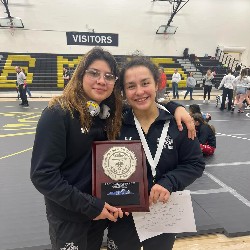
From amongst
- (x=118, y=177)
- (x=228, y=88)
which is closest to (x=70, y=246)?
(x=118, y=177)

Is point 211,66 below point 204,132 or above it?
above

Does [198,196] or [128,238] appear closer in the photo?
[128,238]

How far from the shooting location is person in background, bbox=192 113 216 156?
4.82 m

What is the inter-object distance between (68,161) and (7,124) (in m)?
6.79

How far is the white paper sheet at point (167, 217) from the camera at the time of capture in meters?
1.51

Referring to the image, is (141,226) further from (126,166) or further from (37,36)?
(37,36)

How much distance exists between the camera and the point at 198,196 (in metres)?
3.44

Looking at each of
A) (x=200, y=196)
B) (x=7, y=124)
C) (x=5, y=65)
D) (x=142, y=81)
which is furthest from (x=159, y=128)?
(x=5, y=65)

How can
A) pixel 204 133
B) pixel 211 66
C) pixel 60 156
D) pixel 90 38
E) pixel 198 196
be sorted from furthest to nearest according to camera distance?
1. pixel 211 66
2. pixel 90 38
3. pixel 204 133
4. pixel 198 196
5. pixel 60 156

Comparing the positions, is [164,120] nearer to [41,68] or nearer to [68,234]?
[68,234]

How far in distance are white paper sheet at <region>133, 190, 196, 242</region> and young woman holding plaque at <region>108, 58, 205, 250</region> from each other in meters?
0.06

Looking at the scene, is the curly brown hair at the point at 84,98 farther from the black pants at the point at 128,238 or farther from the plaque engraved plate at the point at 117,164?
the black pants at the point at 128,238

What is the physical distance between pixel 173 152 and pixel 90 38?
16.5 meters

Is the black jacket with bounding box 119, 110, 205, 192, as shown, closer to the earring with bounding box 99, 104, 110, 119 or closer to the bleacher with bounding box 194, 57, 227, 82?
the earring with bounding box 99, 104, 110, 119
